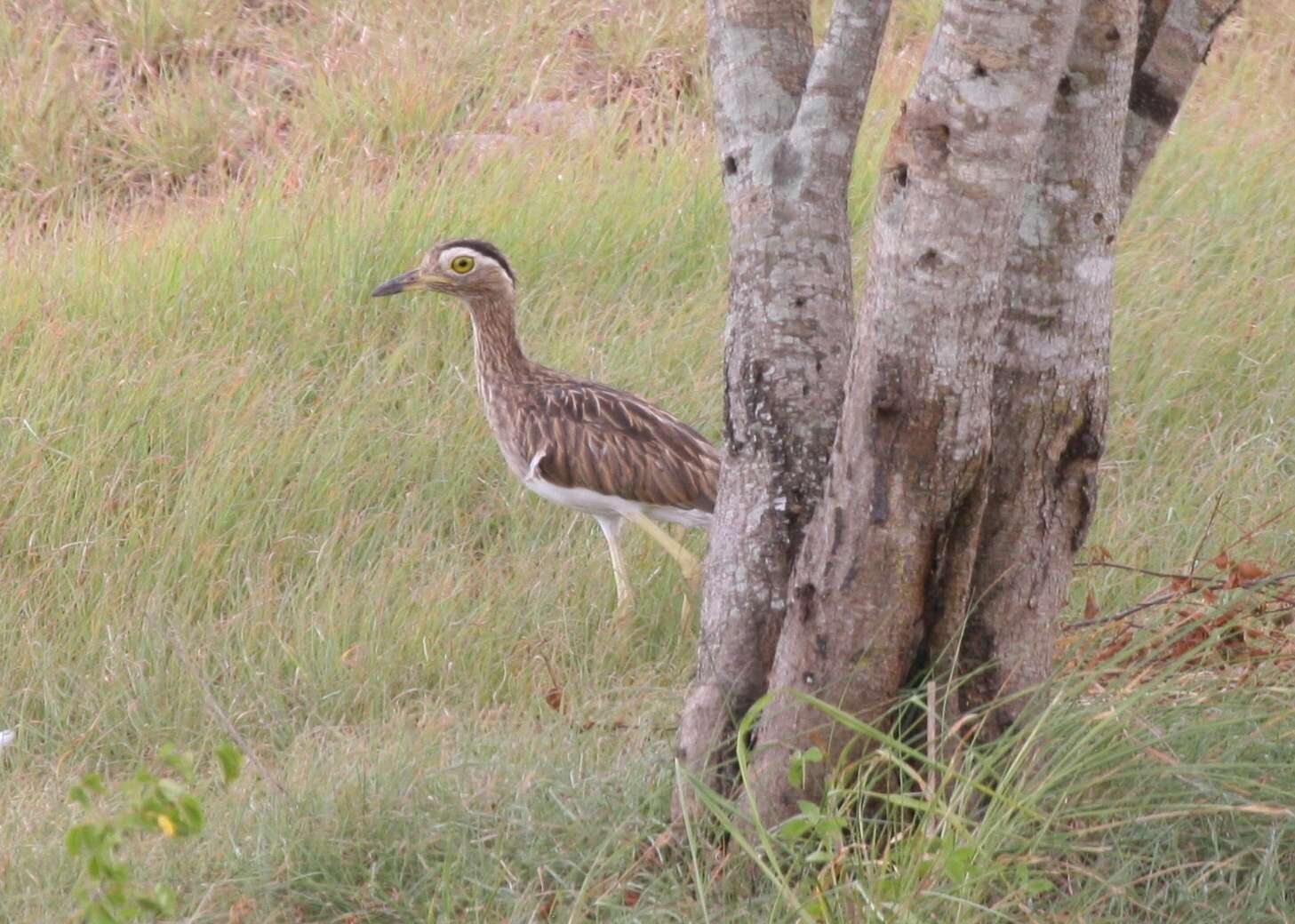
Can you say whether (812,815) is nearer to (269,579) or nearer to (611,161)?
(269,579)

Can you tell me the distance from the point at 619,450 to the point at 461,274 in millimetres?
1116

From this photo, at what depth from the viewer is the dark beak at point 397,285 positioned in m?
7.34

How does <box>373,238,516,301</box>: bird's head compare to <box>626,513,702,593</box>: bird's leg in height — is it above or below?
above

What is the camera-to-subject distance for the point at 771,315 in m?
4.56

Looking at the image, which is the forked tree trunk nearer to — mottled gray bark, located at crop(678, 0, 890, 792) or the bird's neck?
mottled gray bark, located at crop(678, 0, 890, 792)

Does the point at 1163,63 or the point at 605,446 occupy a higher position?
the point at 1163,63

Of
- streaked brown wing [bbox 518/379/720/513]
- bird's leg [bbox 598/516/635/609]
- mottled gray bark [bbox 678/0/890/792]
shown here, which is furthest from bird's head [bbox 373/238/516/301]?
mottled gray bark [bbox 678/0/890/792]

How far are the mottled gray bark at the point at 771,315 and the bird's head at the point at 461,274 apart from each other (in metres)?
2.78

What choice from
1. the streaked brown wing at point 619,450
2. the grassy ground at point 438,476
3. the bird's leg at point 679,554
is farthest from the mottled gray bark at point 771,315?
the streaked brown wing at point 619,450

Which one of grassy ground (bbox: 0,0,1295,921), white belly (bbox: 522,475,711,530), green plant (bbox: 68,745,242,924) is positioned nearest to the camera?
green plant (bbox: 68,745,242,924)

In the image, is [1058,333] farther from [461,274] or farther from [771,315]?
[461,274]

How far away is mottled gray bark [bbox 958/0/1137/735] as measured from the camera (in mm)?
4145

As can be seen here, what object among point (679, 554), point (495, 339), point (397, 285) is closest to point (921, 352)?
point (679, 554)

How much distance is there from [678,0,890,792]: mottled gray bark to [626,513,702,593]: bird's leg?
187 centimetres
